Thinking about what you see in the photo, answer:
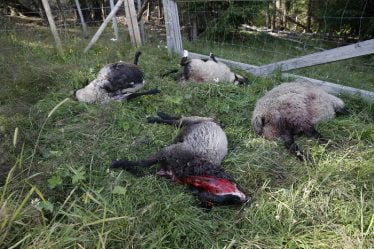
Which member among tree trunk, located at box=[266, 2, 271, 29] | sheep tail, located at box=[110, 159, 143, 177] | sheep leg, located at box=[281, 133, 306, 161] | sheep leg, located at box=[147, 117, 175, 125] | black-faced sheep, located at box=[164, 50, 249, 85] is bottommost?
sheep leg, located at box=[281, 133, 306, 161]

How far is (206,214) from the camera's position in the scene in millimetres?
2785

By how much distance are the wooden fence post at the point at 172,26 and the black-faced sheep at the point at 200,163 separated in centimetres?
345

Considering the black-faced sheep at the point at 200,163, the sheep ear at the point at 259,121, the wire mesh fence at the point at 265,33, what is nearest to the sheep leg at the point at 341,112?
the sheep ear at the point at 259,121

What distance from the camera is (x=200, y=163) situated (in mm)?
3184

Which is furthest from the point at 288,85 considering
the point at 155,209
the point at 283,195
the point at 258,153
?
the point at 155,209

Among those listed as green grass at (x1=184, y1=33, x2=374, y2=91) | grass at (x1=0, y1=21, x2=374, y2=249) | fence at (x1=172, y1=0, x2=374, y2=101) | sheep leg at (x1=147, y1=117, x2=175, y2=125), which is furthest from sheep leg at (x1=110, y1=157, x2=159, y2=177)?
green grass at (x1=184, y1=33, x2=374, y2=91)

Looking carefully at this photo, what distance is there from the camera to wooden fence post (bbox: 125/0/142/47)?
265 inches

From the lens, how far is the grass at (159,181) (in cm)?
240

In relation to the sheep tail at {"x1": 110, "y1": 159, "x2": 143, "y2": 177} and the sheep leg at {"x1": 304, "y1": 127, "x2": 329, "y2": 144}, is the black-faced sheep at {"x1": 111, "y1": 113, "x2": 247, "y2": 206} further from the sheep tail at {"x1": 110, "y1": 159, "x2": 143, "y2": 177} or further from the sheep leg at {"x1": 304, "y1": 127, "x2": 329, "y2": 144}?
the sheep leg at {"x1": 304, "y1": 127, "x2": 329, "y2": 144}

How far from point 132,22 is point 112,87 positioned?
276 centimetres

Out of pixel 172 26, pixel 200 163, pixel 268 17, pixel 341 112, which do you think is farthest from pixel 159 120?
pixel 268 17

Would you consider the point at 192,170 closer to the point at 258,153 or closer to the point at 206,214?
the point at 206,214

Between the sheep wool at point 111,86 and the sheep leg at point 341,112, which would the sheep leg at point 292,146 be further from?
the sheep wool at point 111,86

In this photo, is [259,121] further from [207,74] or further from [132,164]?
[207,74]
